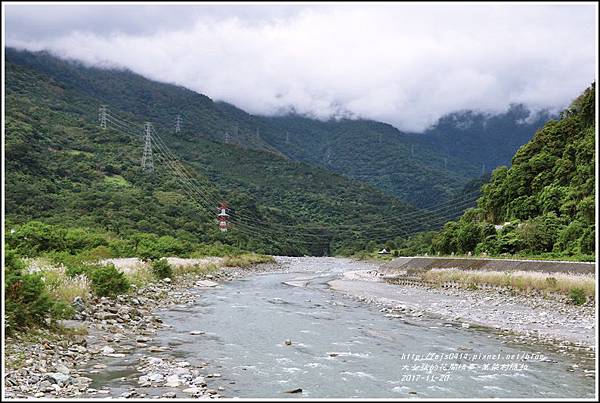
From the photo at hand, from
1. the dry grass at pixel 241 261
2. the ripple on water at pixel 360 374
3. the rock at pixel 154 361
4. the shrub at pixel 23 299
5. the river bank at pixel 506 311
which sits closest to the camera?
the ripple on water at pixel 360 374

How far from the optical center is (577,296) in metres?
30.0

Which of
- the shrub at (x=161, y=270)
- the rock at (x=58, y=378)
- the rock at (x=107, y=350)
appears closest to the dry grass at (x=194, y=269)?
the shrub at (x=161, y=270)

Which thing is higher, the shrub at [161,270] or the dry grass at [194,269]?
the shrub at [161,270]

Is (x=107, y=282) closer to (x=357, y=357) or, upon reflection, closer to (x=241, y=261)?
(x=357, y=357)

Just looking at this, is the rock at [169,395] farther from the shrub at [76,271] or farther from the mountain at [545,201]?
the mountain at [545,201]

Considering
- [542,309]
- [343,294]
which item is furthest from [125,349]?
[343,294]

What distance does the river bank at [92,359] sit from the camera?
38.0 feet

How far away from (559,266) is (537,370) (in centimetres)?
3114

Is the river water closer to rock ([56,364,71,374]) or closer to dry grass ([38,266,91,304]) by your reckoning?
rock ([56,364,71,374])

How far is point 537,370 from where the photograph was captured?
1515cm

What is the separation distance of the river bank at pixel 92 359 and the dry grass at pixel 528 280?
25038 millimetres

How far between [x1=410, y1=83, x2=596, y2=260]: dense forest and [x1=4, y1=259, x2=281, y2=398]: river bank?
47.7 meters

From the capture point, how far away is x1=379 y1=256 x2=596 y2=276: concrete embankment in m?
40.8

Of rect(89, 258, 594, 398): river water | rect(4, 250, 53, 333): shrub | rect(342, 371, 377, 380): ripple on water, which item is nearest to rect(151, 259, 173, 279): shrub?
rect(89, 258, 594, 398): river water
